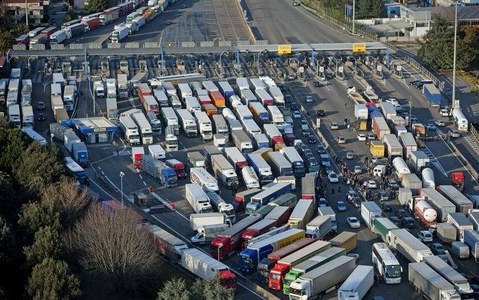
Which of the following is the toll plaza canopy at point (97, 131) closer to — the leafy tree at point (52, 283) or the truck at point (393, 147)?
the truck at point (393, 147)

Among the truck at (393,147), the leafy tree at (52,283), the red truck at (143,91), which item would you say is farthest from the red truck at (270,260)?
the red truck at (143,91)

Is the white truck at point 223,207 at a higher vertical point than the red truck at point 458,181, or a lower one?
higher

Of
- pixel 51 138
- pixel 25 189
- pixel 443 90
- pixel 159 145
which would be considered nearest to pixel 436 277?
pixel 25 189

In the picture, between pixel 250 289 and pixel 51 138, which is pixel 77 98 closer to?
pixel 51 138

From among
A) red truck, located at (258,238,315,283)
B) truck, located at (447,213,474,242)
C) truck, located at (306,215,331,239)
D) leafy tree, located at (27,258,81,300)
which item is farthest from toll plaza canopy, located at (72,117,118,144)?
leafy tree, located at (27,258,81,300)

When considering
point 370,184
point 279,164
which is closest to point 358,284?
point 370,184

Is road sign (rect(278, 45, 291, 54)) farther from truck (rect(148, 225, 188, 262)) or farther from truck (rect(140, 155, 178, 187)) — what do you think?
truck (rect(148, 225, 188, 262))

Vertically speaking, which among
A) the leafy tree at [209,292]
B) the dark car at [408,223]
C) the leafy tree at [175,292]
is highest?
the leafy tree at [175,292]

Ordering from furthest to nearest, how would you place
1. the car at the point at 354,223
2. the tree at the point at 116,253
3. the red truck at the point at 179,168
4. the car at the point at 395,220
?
the red truck at the point at 179,168
the car at the point at 395,220
the car at the point at 354,223
the tree at the point at 116,253
